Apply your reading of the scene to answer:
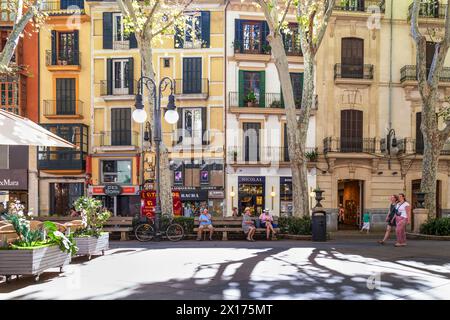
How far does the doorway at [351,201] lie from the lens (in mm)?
25234

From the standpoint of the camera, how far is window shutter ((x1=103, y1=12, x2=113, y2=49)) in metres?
25.5

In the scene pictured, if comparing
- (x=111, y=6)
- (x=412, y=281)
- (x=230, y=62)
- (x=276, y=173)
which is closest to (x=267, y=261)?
(x=412, y=281)

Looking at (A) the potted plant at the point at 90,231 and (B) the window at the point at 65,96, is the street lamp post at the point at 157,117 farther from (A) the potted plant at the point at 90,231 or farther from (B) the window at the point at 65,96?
(B) the window at the point at 65,96

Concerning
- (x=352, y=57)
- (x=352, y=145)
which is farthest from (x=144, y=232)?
(x=352, y=57)

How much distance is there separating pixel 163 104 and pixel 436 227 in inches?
669

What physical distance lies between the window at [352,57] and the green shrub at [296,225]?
43.3 feet

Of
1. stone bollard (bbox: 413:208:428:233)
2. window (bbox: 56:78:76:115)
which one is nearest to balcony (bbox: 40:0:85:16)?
window (bbox: 56:78:76:115)

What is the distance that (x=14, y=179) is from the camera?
81.4 ft

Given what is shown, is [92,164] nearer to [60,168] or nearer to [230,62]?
[60,168]

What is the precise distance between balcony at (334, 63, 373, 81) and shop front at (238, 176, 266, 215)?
8.37 meters

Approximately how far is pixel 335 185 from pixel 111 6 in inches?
721

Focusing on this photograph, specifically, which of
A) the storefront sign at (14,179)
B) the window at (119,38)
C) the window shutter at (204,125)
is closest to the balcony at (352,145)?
the window shutter at (204,125)

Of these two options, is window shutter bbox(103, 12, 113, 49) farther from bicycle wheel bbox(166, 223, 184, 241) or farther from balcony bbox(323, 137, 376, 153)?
bicycle wheel bbox(166, 223, 184, 241)

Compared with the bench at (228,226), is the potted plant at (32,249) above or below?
above
